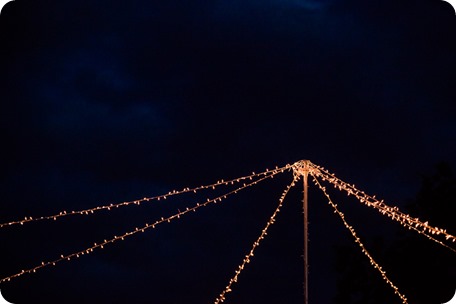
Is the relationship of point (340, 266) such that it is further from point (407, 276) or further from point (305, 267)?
point (305, 267)

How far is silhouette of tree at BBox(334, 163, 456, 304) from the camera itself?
876cm

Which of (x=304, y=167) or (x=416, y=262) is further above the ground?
(x=304, y=167)

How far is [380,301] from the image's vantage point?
931 cm

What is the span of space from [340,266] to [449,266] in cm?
190

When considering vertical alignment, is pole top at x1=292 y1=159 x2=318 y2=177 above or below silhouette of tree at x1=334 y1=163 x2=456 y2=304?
above

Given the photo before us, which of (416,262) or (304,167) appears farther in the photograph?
(416,262)

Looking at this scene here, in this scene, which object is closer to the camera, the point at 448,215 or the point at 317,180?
the point at 317,180

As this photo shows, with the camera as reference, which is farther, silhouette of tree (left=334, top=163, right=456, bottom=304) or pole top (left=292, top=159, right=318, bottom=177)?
silhouette of tree (left=334, top=163, right=456, bottom=304)

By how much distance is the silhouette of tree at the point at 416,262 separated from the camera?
8758 millimetres

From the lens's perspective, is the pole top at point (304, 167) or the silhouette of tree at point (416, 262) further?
the silhouette of tree at point (416, 262)

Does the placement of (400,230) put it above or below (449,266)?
above

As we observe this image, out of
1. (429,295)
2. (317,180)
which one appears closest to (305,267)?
(317,180)

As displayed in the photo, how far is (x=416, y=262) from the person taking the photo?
29.9ft

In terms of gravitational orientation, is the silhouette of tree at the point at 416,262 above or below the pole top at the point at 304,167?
below
